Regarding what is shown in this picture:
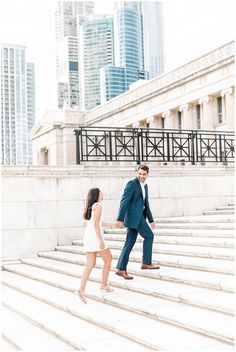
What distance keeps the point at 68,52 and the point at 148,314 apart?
560 ft

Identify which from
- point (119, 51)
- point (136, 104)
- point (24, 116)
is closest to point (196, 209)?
point (136, 104)

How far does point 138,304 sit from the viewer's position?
22.0ft

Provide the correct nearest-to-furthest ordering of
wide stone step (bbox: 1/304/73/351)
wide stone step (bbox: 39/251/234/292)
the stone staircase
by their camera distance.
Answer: the stone staircase, wide stone step (bbox: 1/304/73/351), wide stone step (bbox: 39/251/234/292)

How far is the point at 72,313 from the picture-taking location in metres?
7.11

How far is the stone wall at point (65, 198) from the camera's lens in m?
12.7

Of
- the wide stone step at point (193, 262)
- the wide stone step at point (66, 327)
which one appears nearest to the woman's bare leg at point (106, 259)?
the wide stone step at point (66, 327)

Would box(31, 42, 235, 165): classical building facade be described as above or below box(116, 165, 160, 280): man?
above

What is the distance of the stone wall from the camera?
41.6 ft

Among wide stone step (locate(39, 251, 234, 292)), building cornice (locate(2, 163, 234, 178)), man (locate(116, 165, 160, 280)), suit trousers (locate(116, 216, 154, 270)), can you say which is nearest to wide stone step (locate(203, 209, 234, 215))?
building cornice (locate(2, 163, 234, 178))

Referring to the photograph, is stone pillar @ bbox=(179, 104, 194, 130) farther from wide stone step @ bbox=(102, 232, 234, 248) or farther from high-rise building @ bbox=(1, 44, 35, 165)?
high-rise building @ bbox=(1, 44, 35, 165)

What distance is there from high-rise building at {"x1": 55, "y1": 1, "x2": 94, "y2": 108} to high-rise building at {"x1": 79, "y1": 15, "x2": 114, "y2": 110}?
279 cm

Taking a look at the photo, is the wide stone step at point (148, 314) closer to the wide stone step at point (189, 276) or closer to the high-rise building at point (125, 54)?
the wide stone step at point (189, 276)

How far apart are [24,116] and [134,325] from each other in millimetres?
133210

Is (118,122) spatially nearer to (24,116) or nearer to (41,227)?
(41,227)
